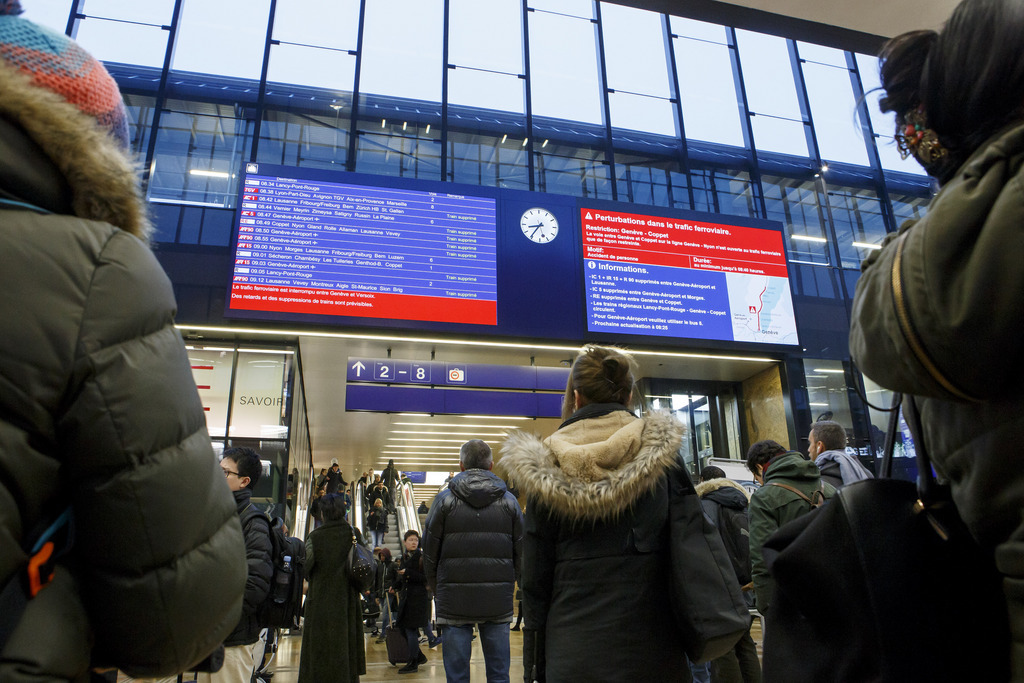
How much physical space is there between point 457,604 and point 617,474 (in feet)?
6.94

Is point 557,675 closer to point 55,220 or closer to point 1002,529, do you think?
point 1002,529

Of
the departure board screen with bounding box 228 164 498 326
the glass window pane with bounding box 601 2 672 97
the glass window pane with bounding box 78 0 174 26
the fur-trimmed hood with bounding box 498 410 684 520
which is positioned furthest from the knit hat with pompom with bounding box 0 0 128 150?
the glass window pane with bounding box 601 2 672 97

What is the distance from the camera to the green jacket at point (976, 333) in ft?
2.55

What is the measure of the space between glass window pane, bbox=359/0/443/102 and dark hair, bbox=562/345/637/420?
10029 mm

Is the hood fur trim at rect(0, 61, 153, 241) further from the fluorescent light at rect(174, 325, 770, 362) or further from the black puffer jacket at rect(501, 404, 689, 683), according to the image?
the fluorescent light at rect(174, 325, 770, 362)

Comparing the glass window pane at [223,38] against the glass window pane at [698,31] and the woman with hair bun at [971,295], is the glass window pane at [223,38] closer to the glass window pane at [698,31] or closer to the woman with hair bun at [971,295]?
the glass window pane at [698,31]

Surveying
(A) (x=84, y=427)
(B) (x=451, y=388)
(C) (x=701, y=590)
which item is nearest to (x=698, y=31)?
(B) (x=451, y=388)

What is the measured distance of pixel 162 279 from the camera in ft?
3.51

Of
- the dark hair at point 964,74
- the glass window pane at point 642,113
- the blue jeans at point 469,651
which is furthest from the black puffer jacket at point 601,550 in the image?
the glass window pane at point 642,113

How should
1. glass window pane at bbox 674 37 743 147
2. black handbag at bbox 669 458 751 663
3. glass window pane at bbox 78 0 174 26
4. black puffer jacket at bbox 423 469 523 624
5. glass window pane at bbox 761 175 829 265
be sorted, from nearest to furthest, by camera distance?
black handbag at bbox 669 458 751 663
black puffer jacket at bbox 423 469 523 624
glass window pane at bbox 78 0 174 26
glass window pane at bbox 761 175 829 265
glass window pane at bbox 674 37 743 147

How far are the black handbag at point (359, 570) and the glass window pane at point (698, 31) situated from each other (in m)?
12.8

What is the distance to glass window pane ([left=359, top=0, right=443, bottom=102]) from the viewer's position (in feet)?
37.1

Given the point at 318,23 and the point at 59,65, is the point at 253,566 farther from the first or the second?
the point at 318,23

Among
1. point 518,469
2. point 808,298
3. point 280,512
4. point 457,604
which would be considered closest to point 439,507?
point 457,604
